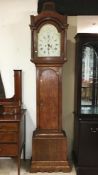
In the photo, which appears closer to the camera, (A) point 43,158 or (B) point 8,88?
(A) point 43,158

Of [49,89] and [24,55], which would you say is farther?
[24,55]

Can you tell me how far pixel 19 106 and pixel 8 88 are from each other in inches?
14.3

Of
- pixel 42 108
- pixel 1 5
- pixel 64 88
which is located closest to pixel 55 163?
pixel 42 108

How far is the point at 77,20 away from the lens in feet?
10.7

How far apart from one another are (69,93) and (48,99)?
46 cm

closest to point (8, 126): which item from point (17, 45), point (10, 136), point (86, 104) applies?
point (10, 136)

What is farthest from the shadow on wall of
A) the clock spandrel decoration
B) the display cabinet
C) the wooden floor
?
the wooden floor

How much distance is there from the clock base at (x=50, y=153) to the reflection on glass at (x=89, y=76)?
0.60 meters

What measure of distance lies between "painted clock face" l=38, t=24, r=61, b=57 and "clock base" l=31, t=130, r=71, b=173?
41.9 inches

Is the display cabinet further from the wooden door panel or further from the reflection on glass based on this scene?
the wooden door panel

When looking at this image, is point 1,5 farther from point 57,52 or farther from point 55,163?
point 55,163

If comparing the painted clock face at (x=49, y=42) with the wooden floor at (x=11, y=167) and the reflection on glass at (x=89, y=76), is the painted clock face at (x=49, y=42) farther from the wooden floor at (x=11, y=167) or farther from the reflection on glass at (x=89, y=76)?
the wooden floor at (x=11, y=167)

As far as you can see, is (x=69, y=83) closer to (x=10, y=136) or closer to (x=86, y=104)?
(x=86, y=104)

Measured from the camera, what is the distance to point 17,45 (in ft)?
10.7
